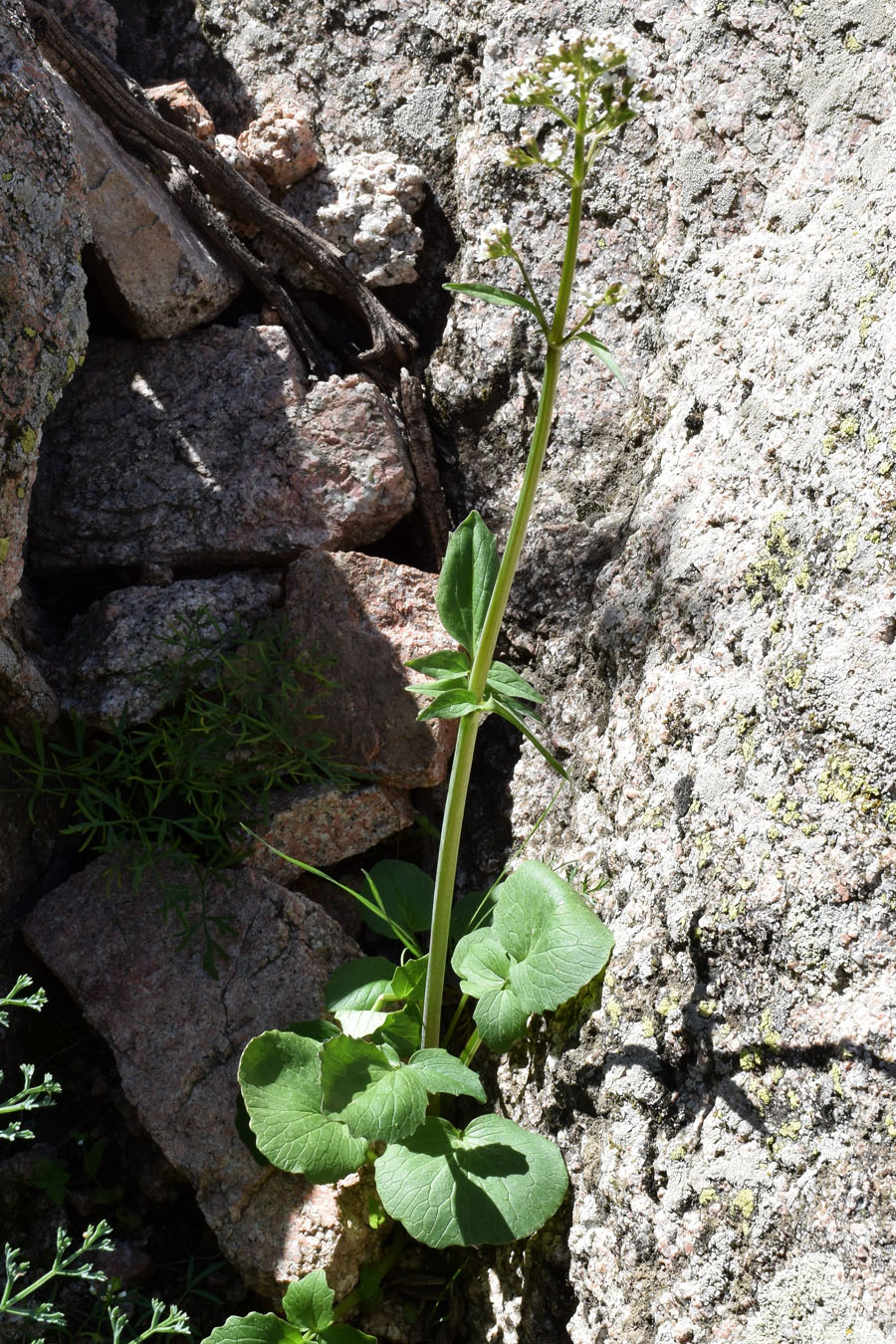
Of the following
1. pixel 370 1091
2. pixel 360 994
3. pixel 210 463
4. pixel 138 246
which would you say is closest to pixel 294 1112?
pixel 370 1091

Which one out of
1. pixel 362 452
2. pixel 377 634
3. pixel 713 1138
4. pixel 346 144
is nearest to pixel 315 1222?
pixel 713 1138

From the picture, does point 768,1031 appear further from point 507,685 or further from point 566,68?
point 566,68

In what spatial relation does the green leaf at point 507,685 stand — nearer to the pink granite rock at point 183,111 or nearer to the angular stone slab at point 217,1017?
the angular stone slab at point 217,1017

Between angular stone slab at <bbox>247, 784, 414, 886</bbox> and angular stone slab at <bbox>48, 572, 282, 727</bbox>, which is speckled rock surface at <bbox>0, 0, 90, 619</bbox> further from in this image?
angular stone slab at <bbox>247, 784, 414, 886</bbox>

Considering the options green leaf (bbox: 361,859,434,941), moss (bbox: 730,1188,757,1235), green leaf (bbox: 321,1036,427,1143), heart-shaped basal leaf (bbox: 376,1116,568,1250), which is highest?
green leaf (bbox: 361,859,434,941)

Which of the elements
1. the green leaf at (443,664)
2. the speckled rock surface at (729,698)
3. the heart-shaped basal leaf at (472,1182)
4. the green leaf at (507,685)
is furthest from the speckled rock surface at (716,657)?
the green leaf at (443,664)

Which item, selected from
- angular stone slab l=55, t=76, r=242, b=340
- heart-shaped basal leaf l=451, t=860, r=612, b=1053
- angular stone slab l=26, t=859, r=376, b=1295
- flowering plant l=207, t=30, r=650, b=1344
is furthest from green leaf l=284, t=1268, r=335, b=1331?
angular stone slab l=55, t=76, r=242, b=340

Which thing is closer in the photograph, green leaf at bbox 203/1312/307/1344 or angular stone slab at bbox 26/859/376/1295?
green leaf at bbox 203/1312/307/1344

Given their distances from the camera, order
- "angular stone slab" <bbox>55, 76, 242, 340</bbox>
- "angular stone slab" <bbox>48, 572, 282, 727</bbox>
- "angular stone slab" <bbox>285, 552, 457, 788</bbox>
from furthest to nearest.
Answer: "angular stone slab" <bbox>55, 76, 242, 340</bbox> → "angular stone slab" <bbox>285, 552, 457, 788</bbox> → "angular stone slab" <bbox>48, 572, 282, 727</bbox>
